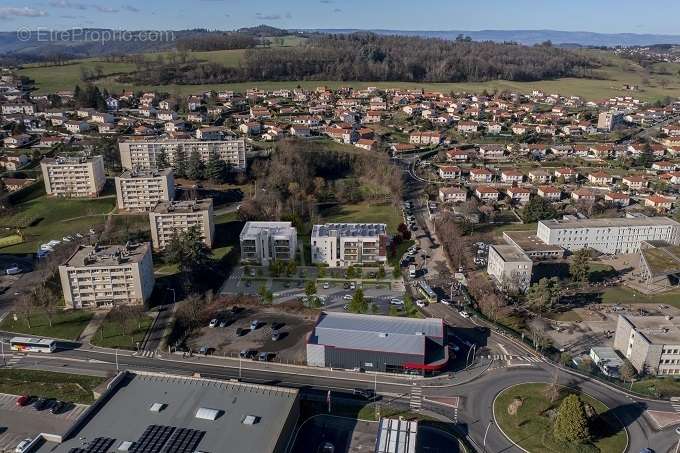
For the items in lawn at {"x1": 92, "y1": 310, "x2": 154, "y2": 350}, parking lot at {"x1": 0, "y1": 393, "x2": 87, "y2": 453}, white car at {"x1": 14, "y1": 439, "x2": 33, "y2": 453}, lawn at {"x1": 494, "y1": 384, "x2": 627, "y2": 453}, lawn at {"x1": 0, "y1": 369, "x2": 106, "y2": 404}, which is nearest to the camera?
white car at {"x1": 14, "y1": 439, "x2": 33, "y2": 453}

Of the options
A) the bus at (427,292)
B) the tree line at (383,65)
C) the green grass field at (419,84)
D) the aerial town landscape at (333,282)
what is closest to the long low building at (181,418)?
the aerial town landscape at (333,282)

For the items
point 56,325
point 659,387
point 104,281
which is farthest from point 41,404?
point 659,387

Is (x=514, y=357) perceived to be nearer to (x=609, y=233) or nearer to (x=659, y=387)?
(x=659, y=387)

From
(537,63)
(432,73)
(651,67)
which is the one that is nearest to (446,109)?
(432,73)

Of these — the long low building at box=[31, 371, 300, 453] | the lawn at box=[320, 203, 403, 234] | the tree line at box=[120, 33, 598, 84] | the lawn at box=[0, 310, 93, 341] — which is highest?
the tree line at box=[120, 33, 598, 84]

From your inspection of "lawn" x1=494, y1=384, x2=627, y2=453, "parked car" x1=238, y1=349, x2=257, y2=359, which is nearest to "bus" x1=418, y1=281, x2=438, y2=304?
"lawn" x1=494, y1=384, x2=627, y2=453

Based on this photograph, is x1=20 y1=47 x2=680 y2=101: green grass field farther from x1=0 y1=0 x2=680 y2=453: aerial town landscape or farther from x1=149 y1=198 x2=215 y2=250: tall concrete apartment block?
x1=149 y1=198 x2=215 y2=250: tall concrete apartment block
